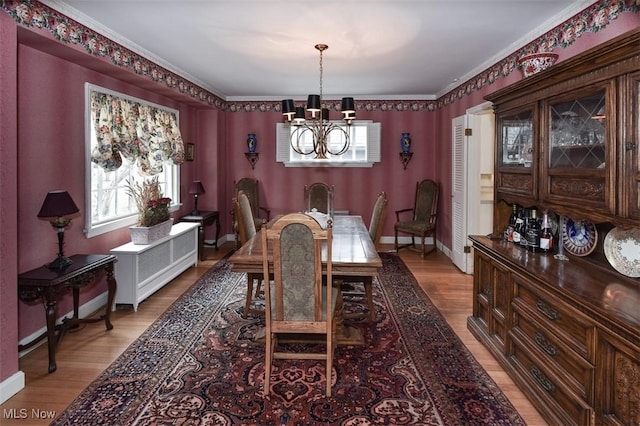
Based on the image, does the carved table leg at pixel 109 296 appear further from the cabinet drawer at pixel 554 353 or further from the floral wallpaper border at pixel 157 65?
the cabinet drawer at pixel 554 353

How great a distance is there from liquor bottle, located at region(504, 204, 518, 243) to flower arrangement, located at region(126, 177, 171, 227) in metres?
3.36

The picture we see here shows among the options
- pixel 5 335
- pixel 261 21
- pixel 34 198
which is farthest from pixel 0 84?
pixel 261 21

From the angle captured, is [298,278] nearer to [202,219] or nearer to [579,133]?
[579,133]

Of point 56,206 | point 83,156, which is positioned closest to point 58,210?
point 56,206

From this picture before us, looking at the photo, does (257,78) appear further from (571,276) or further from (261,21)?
(571,276)

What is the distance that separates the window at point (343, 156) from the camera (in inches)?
269

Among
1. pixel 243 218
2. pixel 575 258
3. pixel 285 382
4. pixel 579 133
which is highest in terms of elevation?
pixel 579 133

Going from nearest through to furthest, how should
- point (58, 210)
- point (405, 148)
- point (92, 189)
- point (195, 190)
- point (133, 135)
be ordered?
point (58, 210) < point (92, 189) < point (133, 135) < point (195, 190) < point (405, 148)

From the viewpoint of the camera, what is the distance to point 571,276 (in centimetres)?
224

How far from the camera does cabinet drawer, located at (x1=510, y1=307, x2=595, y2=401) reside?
1.92 m

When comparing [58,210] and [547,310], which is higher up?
[58,210]

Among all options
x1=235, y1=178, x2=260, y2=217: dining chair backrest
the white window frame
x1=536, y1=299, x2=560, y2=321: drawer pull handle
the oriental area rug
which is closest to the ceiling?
the white window frame

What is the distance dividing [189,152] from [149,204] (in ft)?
6.73

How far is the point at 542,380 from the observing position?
2.28 meters
